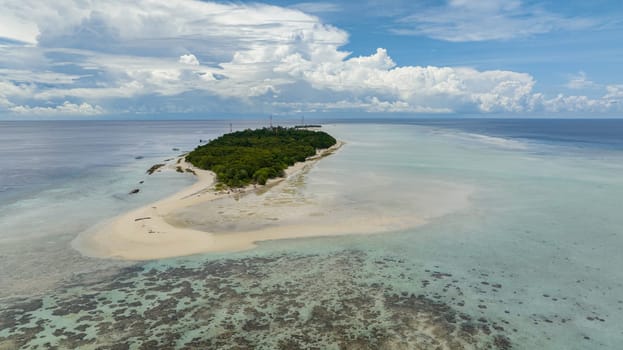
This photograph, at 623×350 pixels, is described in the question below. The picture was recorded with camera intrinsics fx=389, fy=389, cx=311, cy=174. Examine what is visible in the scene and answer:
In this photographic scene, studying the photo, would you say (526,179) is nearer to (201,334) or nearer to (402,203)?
(402,203)

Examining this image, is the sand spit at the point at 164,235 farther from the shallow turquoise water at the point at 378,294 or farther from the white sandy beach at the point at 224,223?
the shallow turquoise water at the point at 378,294

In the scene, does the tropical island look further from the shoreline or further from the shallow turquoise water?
the shallow turquoise water

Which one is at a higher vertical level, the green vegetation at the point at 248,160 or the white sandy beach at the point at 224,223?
the green vegetation at the point at 248,160

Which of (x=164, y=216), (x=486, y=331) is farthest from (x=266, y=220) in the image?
(x=486, y=331)

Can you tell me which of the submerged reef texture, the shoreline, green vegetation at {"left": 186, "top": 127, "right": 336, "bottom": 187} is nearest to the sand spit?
the shoreline

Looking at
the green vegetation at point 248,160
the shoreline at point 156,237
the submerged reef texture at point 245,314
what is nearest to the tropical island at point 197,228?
the shoreline at point 156,237
